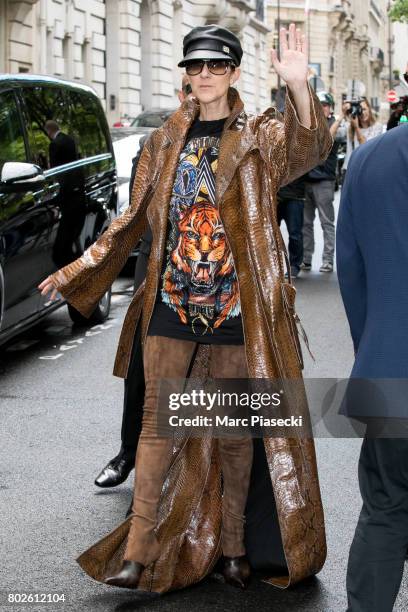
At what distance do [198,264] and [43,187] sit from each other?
488 cm

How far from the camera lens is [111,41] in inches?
1492

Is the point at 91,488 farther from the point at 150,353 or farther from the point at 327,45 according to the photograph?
the point at 327,45

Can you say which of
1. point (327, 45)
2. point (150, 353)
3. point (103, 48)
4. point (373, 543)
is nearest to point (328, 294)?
point (150, 353)

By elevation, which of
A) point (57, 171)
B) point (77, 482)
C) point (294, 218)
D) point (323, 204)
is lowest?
point (77, 482)

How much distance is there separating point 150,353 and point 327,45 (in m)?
81.2

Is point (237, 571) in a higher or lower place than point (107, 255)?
lower

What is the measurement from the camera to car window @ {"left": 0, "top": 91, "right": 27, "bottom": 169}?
8.62 metres

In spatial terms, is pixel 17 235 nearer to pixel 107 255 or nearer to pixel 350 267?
pixel 107 255

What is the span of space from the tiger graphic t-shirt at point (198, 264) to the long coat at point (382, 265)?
36.5 inches

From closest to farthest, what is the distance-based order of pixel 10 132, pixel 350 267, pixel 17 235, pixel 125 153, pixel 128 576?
pixel 350 267
pixel 128 576
pixel 17 235
pixel 10 132
pixel 125 153

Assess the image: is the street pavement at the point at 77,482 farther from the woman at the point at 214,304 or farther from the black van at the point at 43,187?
the black van at the point at 43,187

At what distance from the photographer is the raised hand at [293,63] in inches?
164

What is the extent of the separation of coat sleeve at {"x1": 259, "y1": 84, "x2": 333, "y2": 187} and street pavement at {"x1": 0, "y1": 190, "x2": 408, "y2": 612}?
1.45m

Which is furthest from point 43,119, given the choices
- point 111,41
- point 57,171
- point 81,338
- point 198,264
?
point 111,41
